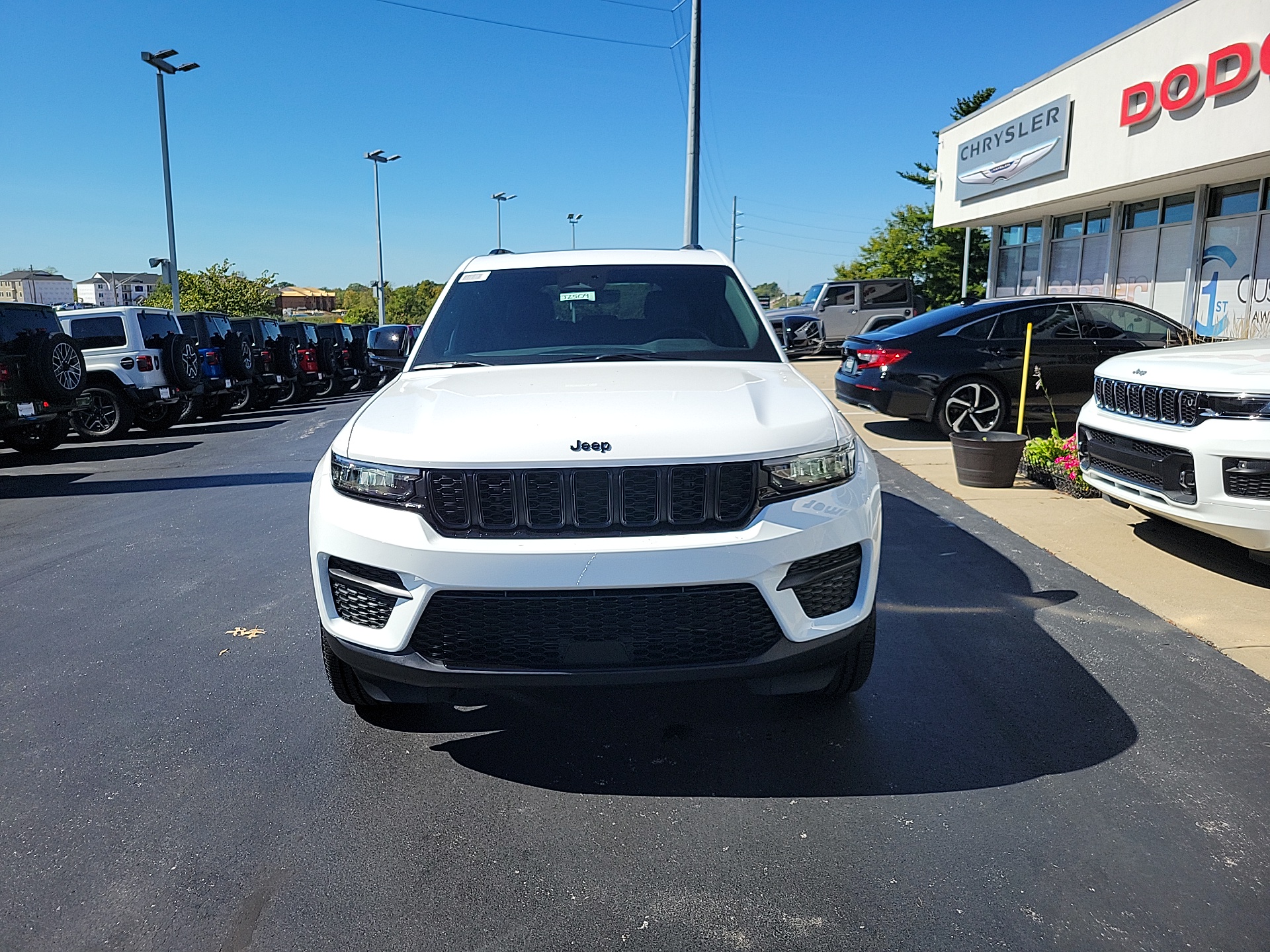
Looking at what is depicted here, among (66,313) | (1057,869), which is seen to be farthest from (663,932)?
(66,313)

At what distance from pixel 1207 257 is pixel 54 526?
57.7ft

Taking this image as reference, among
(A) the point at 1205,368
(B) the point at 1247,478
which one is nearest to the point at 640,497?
(B) the point at 1247,478

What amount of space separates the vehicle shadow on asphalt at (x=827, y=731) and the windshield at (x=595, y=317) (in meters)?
1.44

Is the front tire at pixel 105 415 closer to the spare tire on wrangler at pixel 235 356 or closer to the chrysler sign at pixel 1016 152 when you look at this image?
the spare tire on wrangler at pixel 235 356

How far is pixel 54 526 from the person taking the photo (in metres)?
7.20

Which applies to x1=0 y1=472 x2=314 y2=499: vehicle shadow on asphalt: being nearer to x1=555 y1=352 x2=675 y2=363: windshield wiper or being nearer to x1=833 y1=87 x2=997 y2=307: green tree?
x1=555 y1=352 x2=675 y2=363: windshield wiper

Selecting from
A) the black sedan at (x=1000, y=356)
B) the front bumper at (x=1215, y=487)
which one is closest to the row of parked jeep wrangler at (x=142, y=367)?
the front bumper at (x=1215, y=487)

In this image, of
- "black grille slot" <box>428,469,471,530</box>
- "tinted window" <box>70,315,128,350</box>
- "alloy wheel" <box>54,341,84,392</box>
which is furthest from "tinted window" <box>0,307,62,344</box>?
"black grille slot" <box>428,469,471,530</box>

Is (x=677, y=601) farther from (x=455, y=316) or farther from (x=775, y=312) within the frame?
(x=775, y=312)

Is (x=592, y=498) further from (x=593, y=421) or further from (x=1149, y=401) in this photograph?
(x=1149, y=401)

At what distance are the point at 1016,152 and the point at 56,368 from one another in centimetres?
1881

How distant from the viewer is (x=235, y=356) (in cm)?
1603

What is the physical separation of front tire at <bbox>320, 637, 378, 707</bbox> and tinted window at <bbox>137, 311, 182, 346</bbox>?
39.7ft

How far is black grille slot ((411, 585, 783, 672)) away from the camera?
261 centimetres
